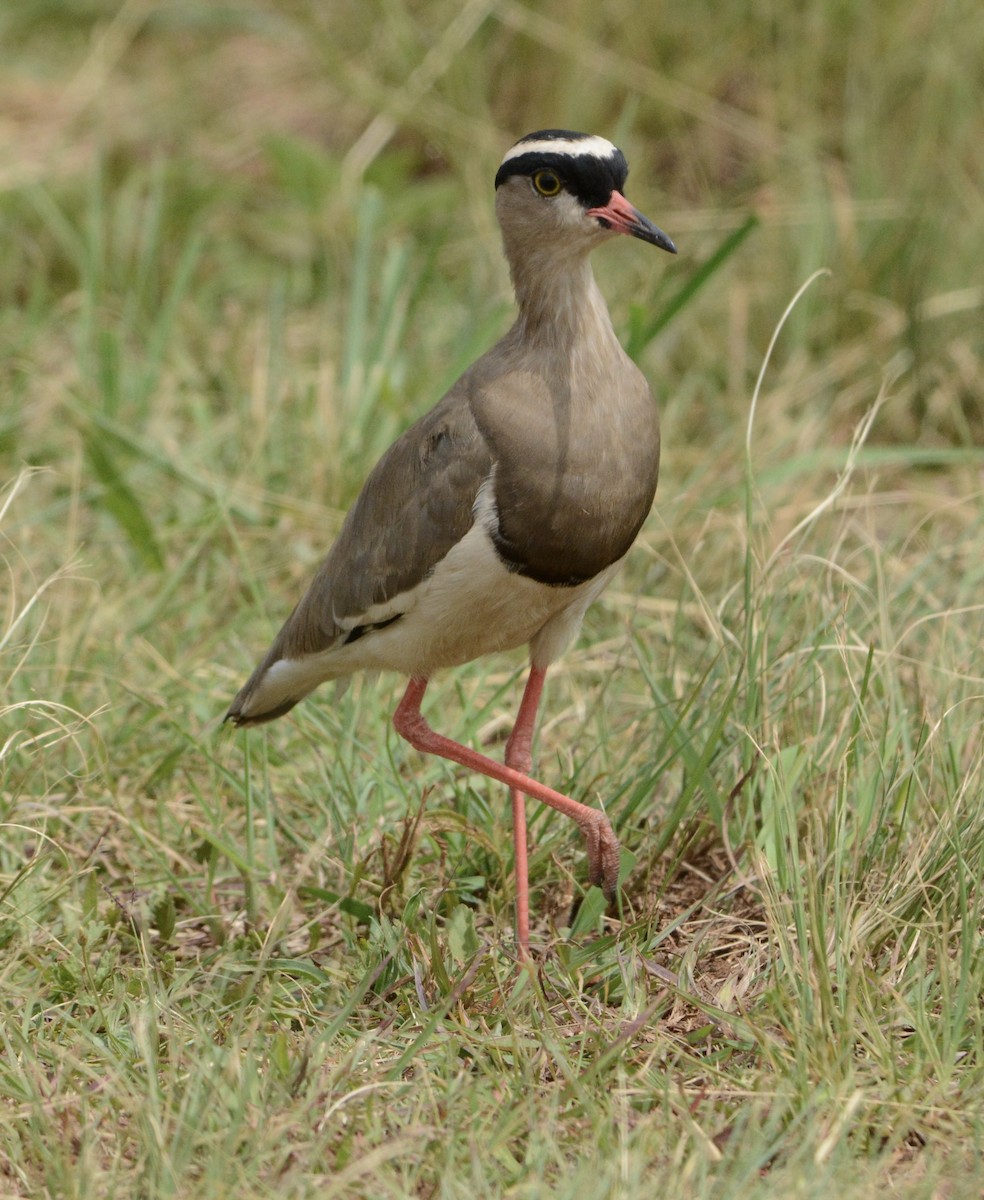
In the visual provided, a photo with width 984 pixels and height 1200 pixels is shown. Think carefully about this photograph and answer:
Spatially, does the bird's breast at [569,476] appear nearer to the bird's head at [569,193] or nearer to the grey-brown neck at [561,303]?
the grey-brown neck at [561,303]

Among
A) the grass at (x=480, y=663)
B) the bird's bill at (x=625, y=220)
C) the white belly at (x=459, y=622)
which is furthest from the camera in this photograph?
the white belly at (x=459, y=622)

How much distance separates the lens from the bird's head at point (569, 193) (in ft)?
10.6

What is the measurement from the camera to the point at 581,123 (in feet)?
20.6

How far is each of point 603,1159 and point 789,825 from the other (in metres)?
0.73

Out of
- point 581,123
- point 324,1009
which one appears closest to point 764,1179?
point 324,1009

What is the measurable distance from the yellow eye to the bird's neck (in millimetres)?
125

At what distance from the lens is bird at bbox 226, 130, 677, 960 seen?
3.21 meters

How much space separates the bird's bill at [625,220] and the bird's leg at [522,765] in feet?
3.24

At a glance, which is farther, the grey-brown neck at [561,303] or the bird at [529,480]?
the grey-brown neck at [561,303]

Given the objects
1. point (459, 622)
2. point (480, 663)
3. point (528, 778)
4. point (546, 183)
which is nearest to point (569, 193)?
point (546, 183)

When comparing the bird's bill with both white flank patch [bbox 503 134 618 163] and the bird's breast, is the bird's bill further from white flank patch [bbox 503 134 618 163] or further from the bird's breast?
the bird's breast

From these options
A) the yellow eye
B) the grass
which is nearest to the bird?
the yellow eye

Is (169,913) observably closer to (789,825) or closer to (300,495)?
(789,825)

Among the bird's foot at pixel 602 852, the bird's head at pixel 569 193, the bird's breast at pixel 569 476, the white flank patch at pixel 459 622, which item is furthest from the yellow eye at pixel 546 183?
the bird's foot at pixel 602 852
